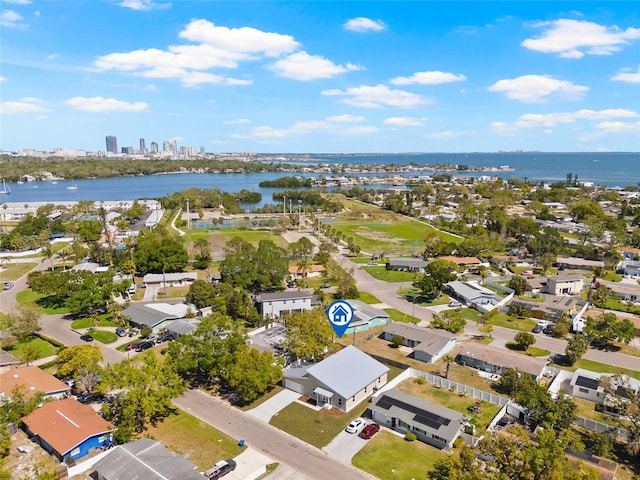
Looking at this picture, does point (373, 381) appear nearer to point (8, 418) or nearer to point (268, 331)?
point (268, 331)

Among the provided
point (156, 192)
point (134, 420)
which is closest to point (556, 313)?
point (134, 420)

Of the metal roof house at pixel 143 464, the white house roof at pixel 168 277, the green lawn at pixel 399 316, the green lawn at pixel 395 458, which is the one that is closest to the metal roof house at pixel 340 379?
the green lawn at pixel 395 458

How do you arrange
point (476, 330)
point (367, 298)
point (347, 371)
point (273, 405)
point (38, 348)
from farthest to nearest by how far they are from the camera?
point (367, 298)
point (476, 330)
point (38, 348)
point (347, 371)
point (273, 405)

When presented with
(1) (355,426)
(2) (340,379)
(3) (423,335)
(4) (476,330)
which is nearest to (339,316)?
(2) (340,379)

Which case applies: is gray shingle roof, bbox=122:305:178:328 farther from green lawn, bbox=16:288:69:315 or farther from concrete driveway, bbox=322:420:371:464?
concrete driveway, bbox=322:420:371:464

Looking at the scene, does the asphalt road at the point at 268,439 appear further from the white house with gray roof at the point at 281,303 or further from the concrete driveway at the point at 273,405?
the white house with gray roof at the point at 281,303

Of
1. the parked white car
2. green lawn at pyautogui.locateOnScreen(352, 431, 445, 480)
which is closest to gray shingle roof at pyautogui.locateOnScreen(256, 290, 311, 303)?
the parked white car

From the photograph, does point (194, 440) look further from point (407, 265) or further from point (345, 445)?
point (407, 265)
